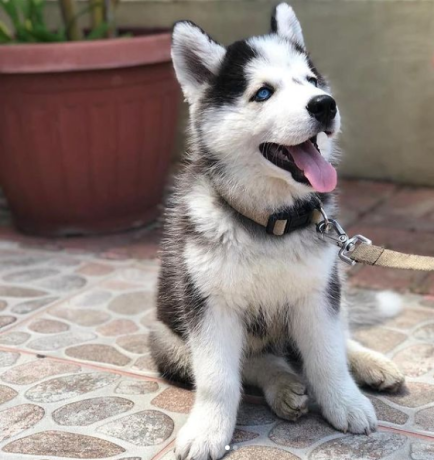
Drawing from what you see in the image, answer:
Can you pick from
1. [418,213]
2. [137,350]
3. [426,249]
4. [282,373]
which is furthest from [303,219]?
[418,213]

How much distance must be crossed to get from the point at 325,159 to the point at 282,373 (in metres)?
0.83

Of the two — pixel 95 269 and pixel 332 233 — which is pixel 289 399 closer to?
pixel 332 233

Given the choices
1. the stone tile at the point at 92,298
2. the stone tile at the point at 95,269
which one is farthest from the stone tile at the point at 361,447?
the stone tile at the point at 95,269

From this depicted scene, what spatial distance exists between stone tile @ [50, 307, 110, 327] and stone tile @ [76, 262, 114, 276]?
52 centimetres

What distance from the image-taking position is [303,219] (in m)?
2.71

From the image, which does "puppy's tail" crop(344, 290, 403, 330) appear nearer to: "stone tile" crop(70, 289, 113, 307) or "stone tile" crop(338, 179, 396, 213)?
"stone tile" crop(70, 289, 113, 307)

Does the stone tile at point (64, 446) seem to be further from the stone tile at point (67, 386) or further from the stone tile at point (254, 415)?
the stone tile at point (254, 415)

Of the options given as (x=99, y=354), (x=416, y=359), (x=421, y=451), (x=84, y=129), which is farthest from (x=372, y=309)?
(x=84, y=129)

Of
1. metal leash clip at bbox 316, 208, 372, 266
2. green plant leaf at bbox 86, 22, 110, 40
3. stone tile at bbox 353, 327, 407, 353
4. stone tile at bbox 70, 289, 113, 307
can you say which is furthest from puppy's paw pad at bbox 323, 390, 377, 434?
green plant leaf at bbox 86, 22, 110, 40

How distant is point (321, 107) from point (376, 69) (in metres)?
3.52

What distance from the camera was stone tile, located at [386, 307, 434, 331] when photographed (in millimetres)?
3660

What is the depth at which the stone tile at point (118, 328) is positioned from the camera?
12.1 feet

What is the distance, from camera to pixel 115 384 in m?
3.17

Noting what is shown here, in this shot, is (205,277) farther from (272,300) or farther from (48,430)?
(48,430)
